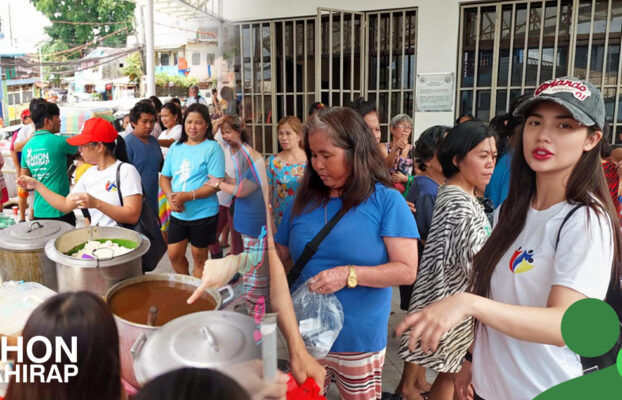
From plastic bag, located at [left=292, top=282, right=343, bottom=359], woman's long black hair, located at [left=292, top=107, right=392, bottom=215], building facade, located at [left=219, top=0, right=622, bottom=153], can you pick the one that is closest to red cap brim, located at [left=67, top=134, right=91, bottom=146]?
woman's long black hair, located at [left=292, top=107, right=392, bottom=215]

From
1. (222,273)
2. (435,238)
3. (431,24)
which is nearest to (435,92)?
(431,24)

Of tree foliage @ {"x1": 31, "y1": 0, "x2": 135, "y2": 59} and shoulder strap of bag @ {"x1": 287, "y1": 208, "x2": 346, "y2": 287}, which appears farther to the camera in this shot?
shoulder strap of bag @ {"x1": 287, "y1": 208, "x2": 346, "y2": 287}

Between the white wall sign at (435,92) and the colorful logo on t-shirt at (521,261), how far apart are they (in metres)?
4.10

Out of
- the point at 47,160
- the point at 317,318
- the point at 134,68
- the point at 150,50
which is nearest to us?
the point at 150,50

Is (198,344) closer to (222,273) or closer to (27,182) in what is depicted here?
(222,273)

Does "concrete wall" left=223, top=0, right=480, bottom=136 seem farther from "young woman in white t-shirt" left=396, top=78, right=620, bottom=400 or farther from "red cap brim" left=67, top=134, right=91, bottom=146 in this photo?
"young woman in white t-shirt" left=396, top=78, right=620, bottom=400

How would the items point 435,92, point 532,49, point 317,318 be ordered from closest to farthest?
point 317,318 → point 532,49 → point 435,92

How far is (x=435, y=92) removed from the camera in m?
4.96

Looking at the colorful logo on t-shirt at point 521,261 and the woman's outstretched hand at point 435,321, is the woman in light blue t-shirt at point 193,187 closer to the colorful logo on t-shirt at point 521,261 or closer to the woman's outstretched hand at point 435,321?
the woman's outstretched hand at point 435,321

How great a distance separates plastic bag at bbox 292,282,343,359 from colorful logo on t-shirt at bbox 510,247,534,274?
0.48 meters

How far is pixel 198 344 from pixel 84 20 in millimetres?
850

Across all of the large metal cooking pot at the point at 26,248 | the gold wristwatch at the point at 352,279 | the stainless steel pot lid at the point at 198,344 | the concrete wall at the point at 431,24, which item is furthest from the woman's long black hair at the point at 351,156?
the concrete wall at the point at 431,24

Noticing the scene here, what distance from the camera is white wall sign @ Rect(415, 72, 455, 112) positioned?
490cm

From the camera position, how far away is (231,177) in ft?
2.13
